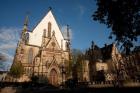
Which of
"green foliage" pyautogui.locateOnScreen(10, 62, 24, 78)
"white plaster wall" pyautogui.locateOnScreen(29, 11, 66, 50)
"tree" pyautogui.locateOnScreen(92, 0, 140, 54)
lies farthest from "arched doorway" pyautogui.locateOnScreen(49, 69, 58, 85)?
"tree" pyautogui.locateOnScreen(92, 0, 140, 54)

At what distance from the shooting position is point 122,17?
16.1 m

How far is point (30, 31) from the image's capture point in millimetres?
46438

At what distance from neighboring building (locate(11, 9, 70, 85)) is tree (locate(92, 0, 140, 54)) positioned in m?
27.0

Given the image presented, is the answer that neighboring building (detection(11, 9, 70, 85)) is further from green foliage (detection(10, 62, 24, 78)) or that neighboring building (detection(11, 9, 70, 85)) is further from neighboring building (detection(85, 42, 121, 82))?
neighboring building (detection(85, 42, 121, 82))

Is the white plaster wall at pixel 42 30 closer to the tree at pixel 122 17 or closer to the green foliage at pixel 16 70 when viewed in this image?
the green foliage at pixel 16 70

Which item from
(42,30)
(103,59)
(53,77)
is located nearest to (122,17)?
(53,77)

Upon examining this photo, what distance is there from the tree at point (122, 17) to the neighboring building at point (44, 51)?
1063 inches

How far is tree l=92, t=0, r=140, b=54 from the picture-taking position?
51.2 ft

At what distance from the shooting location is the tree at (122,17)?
51.2 feet

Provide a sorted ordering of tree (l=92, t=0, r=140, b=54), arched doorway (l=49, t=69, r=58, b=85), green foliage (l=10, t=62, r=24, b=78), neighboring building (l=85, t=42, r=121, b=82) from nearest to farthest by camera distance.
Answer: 1. tree (l=92, t=0, r=140, b=54)
2. green foliage (l=10, t=62, r=24, b=78)
3. arched doorway (l=49, t=69, r=58, b=85)
4. neighboring building (l=85, t=42, r=121, b=82)

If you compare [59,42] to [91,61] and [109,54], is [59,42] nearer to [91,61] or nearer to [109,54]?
[91,61]

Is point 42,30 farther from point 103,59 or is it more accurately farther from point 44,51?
point 103,59

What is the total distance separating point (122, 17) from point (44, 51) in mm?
30790

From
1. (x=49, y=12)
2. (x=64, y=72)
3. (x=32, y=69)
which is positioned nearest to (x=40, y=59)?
(x=32, y=69)
